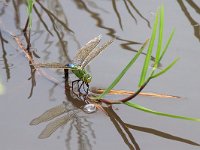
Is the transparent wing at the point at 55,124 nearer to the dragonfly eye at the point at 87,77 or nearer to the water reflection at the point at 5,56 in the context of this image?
the dragonfly eye at the point at 87,77

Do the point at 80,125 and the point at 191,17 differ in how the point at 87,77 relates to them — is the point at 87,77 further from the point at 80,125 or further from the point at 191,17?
the point at 191,17

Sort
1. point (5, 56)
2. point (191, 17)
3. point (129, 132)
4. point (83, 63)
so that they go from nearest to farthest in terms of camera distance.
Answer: point (129, 132) → point (83, 63) → point (5, 56) → point (191, 17)

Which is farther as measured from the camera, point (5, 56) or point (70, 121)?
point (5, 56)

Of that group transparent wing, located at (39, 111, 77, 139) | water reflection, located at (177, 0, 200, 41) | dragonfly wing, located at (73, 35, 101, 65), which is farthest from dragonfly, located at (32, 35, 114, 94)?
water reflection, located at (177, 0, 200, 41)

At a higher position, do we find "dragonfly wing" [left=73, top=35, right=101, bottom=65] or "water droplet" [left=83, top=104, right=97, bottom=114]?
"dragonfly wing" [left=73, top=35, right=101, bottom=65]

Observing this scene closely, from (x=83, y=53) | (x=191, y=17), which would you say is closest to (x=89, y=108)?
(x=83, y=53)

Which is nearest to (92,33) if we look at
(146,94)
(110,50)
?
(110,50)

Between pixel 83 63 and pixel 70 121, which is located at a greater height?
pixel 83 63

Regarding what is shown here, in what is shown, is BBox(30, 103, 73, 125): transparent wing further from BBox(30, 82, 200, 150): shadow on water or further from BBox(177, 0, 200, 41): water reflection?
BBox(177, 0, 200, 41): water reflection

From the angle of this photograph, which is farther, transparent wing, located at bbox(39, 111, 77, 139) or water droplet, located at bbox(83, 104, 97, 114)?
water droplet, located at bbox(83, 104, 97, 114)
